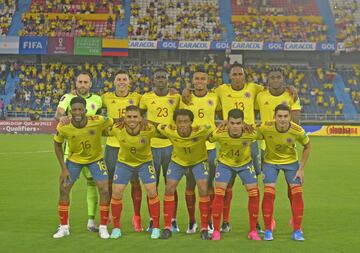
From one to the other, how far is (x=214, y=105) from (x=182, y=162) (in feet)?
3.36

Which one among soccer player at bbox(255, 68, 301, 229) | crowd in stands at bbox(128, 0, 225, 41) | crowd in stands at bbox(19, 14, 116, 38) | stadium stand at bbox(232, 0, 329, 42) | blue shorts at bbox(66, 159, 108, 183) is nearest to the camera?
blue shorts at bbox(66, 159, 108, 183)

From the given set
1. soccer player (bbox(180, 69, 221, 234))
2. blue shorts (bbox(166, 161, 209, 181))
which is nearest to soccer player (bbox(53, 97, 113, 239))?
blue shorts (bbox(166, 161, 209, 181))

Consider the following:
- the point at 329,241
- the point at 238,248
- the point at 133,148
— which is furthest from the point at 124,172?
the point at 329,241

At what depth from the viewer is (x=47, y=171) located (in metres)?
16.8

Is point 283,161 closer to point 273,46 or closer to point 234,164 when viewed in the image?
point 234,164

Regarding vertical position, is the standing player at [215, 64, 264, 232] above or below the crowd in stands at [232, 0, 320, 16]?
below

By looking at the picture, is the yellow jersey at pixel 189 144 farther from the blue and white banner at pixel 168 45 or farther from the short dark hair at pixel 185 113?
the blue and white banner at pixel 168 45

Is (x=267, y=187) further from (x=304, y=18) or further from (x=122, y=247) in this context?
(x=304, y=18)

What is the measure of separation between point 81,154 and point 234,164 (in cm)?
210

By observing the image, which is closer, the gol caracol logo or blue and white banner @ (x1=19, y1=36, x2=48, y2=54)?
the gol caracol logo

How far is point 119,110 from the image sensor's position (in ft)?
29.2

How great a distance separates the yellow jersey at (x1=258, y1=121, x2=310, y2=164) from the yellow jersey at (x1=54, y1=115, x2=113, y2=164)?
2.12 m

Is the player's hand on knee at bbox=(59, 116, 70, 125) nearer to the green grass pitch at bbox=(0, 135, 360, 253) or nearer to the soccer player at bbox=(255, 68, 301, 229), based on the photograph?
the green grass pitch at bbox=(0, 135, 360, 253)

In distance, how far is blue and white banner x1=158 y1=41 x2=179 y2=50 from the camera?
42.2m
